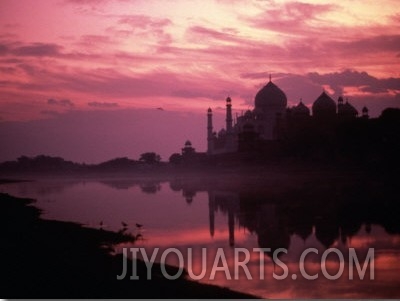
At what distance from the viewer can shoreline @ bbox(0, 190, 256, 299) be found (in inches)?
254

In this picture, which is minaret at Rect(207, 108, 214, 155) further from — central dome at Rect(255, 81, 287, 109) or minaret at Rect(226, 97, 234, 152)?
central dome at Rect(255, 81, 287, 109)

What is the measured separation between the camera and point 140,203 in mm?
18969

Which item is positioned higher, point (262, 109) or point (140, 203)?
point (262, 109)

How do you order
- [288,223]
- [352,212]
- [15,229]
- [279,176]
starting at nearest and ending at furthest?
[15,229] → [288,223] → [352,212] → [279,176]

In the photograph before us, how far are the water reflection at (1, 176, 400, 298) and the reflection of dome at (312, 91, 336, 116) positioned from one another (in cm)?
1270

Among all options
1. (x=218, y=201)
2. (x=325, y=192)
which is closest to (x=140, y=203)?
(x=218, y=201)

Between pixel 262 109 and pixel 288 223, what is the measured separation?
24491mm

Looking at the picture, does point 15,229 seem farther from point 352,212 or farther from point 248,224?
point 352,212

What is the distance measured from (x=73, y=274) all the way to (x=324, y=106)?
28466mm

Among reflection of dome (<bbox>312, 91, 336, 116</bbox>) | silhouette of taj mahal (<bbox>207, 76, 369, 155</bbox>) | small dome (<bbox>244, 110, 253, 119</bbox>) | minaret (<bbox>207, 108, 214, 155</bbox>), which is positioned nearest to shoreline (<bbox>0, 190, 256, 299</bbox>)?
silhouette of taj mahal (<bbox>207, 76, 369, 155</bbox>)

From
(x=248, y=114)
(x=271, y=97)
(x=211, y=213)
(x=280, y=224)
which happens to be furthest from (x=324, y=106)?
(x=280, y=224)

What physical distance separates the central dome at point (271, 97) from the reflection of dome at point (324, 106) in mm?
2246

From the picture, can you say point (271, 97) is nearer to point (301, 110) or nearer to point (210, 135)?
point (301, 110)

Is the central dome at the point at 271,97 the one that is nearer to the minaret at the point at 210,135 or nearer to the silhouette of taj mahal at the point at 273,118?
the silhouette of taj mahal at the point at 273,118
